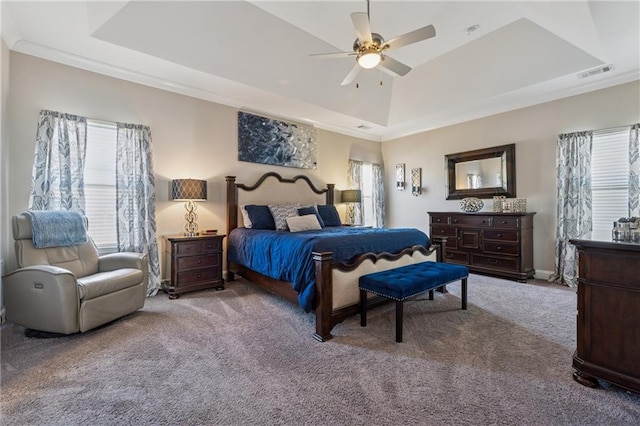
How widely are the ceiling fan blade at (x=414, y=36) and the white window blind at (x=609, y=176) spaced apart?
3.49 metres

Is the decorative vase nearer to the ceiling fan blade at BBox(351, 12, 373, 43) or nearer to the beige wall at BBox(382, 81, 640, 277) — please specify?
the beige wall at BBox(382, 81, 640, 277)

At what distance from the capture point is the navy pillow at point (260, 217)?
446 centimetres

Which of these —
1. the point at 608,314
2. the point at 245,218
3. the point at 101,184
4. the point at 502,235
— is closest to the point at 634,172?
the point at 502,235

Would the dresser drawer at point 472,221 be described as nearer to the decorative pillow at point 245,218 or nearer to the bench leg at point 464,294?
the bench leg at point 464,294

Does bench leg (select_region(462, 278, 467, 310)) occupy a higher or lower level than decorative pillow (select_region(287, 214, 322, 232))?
lower

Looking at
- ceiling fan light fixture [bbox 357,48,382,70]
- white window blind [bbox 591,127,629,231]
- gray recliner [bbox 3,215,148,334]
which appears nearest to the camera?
gray recliner [bbox 3,215,148,334]

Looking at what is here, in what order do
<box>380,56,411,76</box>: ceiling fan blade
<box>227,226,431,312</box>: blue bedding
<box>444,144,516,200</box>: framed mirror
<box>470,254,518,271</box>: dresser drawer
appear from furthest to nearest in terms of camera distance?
<box>444,144,516,200</box>: framed mirror, <box>470,254,518,271</box>: dresser drawer, <box>380,56,411,76</box>: ceiling fan blade, <box>227,226,431,312</box>: blue bedding

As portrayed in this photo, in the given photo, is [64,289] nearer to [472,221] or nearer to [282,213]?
[282,213]

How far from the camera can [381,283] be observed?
266 cm

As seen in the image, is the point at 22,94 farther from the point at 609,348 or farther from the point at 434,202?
the point at 434,202

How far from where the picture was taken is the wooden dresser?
1.71 m

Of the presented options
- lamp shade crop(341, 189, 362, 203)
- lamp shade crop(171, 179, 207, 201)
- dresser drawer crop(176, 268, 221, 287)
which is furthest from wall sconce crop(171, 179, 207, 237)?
lamp shade crop(341, 189, 362, 203)

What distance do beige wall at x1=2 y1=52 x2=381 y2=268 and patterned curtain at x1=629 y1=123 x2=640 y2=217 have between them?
16.1 ft

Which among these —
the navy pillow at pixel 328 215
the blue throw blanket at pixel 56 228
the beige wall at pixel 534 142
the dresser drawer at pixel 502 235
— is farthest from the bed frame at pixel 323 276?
the beige wall at pixel 534 142
